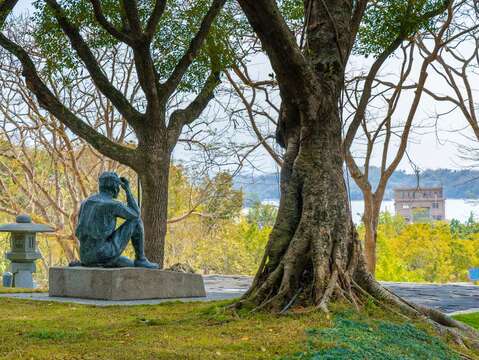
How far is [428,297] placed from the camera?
37.7 ft

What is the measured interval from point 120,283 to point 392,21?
5.89 meters

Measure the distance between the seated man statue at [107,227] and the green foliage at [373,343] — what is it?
4.41 metres

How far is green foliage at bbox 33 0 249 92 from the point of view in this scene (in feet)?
41.2

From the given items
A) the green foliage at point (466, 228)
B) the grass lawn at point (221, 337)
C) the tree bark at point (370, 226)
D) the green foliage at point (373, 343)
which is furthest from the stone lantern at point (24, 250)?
the green foliage at point (466, 228)

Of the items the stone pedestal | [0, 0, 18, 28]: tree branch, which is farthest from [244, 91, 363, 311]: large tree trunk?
[0, 0, 18, 28]: tree branch

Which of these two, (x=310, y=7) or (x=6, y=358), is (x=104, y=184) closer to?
(x=310, y=7)

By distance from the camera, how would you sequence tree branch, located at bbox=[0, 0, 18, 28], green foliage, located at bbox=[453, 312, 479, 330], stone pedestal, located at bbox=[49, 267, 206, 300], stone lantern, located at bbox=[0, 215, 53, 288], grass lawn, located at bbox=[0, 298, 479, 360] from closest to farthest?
grass lawn, located at bbox=[0, 298, 479, 360]
green foliage, located at bbox=[453, 312, 479, 330]
stone pedestal, located at bbox=[49, 267, 206, 300]
tree branch, located at bbox=[0, 0, 18, 28]
stone lantern, located at bbox=[0, 215, 53, 288]

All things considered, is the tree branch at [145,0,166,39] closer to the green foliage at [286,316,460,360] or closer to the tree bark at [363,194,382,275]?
the tree bark at [363,194,382,275]

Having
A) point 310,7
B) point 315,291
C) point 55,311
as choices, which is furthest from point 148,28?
point 315,291

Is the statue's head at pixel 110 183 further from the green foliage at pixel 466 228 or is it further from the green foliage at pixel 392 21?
the green foliage at pixel 466 228

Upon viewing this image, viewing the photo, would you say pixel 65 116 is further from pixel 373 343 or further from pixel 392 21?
pixel 373 343

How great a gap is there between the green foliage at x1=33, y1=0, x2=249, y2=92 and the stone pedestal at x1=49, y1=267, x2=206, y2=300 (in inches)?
206

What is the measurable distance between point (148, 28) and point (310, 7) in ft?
17.2

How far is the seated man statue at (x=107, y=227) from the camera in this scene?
28.9ft
